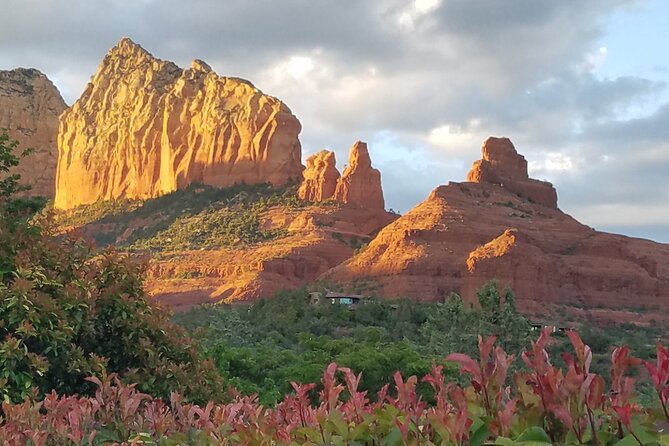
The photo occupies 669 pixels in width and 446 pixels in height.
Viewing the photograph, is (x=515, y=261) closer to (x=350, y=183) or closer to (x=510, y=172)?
(x=510, y=172)

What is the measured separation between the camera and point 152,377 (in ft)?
18.9

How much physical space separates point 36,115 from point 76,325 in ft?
380

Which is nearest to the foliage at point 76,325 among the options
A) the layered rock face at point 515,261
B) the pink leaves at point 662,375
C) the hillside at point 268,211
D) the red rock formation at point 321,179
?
the pink leaves at point 662,375

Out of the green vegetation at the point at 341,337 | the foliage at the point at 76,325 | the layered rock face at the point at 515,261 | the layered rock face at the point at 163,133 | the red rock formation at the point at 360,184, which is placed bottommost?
the green vegetation at the point at 341,337

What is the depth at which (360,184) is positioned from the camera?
257 feet

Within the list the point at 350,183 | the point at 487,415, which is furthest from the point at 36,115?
the point at 487,415

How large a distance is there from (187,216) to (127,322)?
254 ft

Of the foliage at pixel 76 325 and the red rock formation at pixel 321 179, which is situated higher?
the red rock formation at pixel 321 179

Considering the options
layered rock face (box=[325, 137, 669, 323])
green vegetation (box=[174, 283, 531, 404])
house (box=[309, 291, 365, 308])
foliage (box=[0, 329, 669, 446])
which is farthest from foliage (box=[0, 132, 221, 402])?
layered rock face (box=[325, 137, 669, 323])

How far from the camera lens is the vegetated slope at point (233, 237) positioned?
206 feet

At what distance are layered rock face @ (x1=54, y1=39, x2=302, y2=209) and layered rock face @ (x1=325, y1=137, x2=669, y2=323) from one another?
25065 mm

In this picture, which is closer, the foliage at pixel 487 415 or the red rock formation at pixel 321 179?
the foliage at pixel 487 415

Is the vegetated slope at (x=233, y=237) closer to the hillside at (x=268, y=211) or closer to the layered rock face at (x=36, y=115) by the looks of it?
the hillside at (x=268, y=211)

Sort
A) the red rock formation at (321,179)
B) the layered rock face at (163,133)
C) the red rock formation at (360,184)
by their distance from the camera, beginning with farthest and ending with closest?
the layered rock face at (163,133)
the red rock formation at (321,179)
the red rock formation at (360,184)
